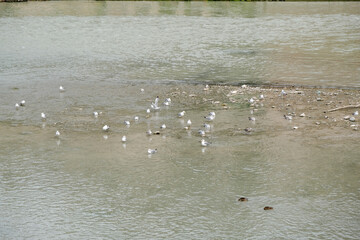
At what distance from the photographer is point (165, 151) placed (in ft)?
29.2

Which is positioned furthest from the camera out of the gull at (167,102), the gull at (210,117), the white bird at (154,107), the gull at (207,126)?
the gull at (167,102)

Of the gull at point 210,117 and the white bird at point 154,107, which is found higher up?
the white bird at point 154,107

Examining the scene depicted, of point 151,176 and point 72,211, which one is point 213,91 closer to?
point 151,176

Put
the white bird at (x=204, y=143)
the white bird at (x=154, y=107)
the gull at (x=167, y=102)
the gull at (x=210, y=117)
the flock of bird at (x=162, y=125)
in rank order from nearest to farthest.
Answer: the white bird at (x=204, y=143)
the flock of bird at (x=162, y=125)
the gull at (x=210, y=117)
the white bird at (x=154, y=107)
the gull at (x=167, y=102)

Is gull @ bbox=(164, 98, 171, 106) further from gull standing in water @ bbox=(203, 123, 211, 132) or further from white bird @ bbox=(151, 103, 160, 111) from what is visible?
gull standing in water @ bbox=(203, 123, 211, 132)

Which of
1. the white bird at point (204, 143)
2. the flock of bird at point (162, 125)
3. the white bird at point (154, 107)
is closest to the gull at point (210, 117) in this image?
the flock of bird at point (162, 125)

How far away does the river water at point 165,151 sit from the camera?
6594 millimetres

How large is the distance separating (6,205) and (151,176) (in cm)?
209

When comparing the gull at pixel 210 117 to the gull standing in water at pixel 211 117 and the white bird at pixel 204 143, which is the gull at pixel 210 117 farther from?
the white bird at pixel 204 143

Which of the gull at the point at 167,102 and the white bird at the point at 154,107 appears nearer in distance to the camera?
the white bird at the point at 154,107

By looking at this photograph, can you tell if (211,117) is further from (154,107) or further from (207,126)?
(154,107)

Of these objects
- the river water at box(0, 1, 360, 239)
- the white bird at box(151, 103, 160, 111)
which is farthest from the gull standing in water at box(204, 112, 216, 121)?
the white bird at box(151, 103, 160, 111)

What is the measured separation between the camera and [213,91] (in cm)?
1262

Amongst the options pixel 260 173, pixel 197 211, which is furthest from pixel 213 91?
pixel 197 211
